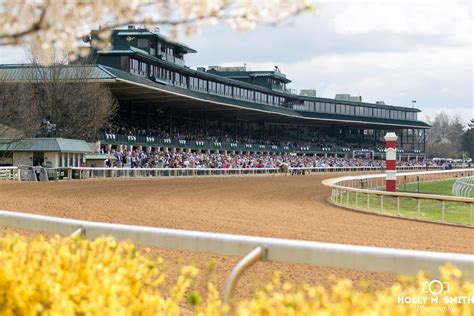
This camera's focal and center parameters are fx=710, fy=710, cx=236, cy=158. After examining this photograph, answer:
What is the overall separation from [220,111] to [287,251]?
60.3 m

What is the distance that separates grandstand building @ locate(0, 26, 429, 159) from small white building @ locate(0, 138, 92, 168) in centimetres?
667

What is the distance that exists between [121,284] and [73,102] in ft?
130

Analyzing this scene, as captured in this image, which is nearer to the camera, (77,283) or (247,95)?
(77,283)

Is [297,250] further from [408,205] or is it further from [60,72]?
[60,72]

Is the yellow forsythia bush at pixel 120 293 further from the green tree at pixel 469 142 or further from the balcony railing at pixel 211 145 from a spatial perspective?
the green tree at pixel 469 142

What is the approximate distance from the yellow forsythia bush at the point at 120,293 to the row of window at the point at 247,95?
46.6 metres

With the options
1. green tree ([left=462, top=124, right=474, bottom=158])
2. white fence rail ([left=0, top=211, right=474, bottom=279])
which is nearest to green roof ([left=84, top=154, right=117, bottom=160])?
white fence rail ([left=0, top=211, right=474, bottom=279])

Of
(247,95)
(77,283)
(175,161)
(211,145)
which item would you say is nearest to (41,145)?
(175,161)

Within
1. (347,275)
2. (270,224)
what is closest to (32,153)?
(270,224)

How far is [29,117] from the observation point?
3706 cm

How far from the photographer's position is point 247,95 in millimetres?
71938

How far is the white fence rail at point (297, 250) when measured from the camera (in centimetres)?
312

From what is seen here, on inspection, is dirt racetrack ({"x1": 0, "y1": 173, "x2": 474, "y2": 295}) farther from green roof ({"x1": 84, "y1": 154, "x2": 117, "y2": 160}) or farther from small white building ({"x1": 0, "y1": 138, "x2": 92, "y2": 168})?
green roof ({"x1": 84, "y1": 154, "x2": 117, "y2": 160})

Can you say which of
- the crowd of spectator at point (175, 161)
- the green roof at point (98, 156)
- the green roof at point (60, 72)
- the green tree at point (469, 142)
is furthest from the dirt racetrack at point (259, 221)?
the green tree at point (469, 142)
